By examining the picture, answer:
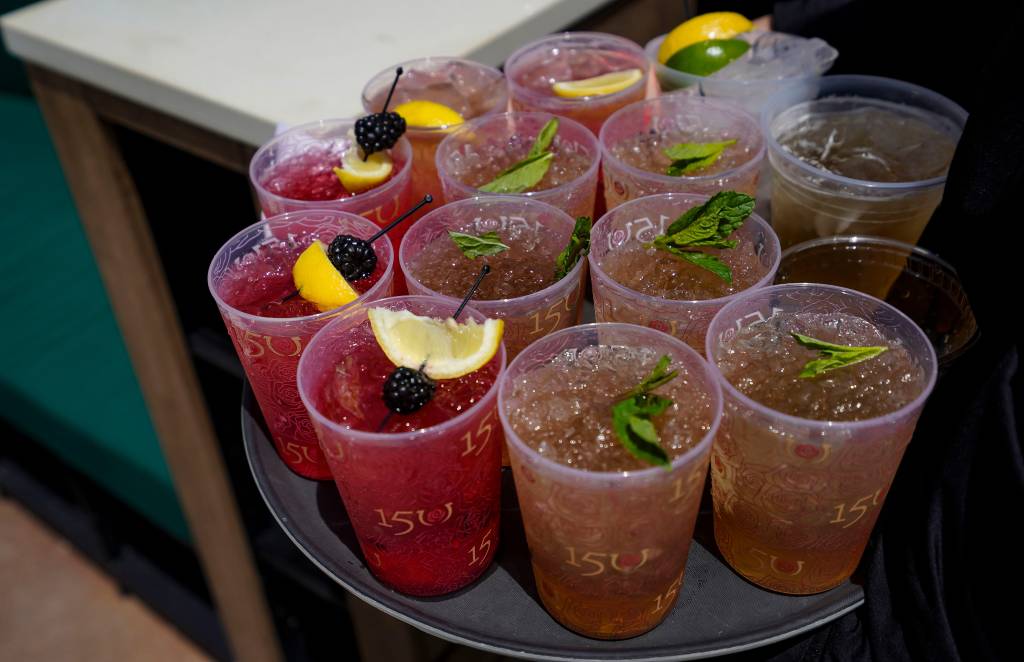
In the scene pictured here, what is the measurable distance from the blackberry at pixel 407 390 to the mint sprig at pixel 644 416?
20cm

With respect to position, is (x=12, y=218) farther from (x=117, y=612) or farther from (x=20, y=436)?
(x=117, y=612)

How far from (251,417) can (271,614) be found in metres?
1.52

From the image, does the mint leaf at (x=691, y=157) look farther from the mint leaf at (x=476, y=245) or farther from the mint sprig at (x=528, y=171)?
the mint leaf at (x=476, y=245)

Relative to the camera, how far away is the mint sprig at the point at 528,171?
1189 mm

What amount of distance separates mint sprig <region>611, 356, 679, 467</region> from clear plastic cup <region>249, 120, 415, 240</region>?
494 millimetres

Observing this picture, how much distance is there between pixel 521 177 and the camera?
120 cm

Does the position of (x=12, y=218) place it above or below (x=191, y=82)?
below

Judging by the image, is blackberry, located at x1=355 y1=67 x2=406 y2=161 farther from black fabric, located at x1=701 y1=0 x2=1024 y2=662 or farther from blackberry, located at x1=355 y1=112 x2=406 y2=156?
black fabric, located at x1=701 y1=0 x2=1024 y2=662

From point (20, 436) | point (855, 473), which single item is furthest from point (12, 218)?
point (855, 473)

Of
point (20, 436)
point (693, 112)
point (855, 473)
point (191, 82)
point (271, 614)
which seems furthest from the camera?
point (20, 436)

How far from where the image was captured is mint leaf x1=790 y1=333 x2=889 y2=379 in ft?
2.97

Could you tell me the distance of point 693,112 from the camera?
133cm

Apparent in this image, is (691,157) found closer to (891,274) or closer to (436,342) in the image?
(891,274)

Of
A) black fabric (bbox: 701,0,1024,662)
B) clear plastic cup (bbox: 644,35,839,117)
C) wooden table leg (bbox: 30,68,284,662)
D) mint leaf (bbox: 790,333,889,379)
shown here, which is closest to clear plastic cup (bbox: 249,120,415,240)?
clear plastic cup (bbox: 644,35,839,117)
